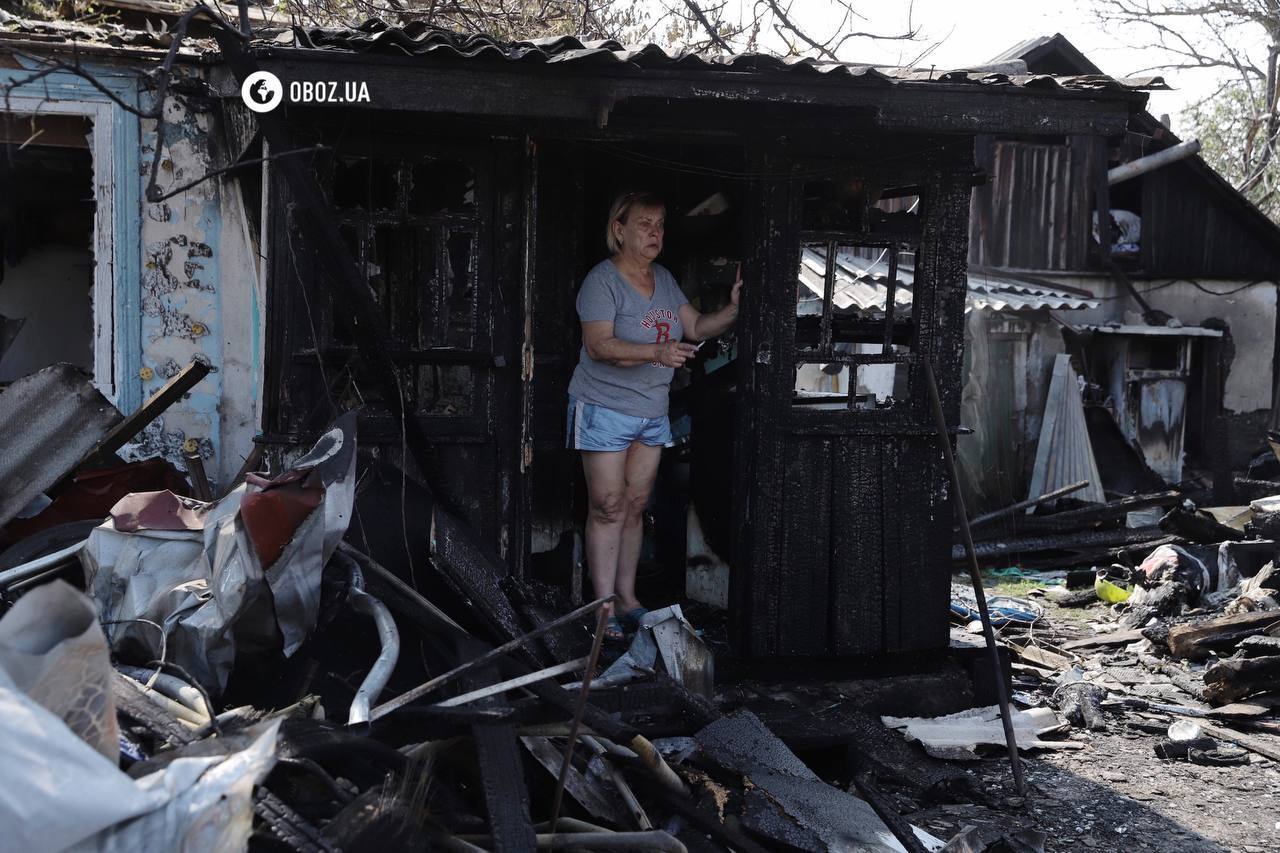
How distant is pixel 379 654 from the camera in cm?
443

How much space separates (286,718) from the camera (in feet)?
11.4

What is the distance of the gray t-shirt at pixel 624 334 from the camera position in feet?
19.7

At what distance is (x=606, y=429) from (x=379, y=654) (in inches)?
80.3

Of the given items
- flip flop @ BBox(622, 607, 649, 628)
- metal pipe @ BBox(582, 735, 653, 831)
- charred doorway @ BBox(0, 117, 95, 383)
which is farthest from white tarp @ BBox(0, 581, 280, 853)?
charred doorway @ BBox(0, 117, 95, 383)

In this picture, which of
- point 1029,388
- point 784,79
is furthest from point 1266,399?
point 784,79

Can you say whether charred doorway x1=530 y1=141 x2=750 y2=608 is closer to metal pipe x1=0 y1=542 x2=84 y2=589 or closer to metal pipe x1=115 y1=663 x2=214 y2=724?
metal pipe x1=0 y1=542 x2=84 y2=589

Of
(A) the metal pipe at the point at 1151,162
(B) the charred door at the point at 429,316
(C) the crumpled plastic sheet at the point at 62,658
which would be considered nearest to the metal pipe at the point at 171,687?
(C) the crumpled plastic sheet at the point at 62,658

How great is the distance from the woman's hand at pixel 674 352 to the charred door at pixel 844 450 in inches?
15.2

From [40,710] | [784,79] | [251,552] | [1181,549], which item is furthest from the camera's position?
[1181,549]

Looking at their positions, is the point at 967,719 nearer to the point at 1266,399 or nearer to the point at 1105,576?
the point at 1105,576

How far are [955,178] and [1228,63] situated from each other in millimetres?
21311

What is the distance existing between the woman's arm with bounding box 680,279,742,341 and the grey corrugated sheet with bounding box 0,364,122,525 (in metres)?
3.07

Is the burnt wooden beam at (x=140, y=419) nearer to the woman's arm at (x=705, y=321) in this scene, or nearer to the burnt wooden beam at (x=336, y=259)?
the burnt wooden beam at (x=336, y=259)

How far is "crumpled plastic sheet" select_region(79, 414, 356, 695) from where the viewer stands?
4164mm
